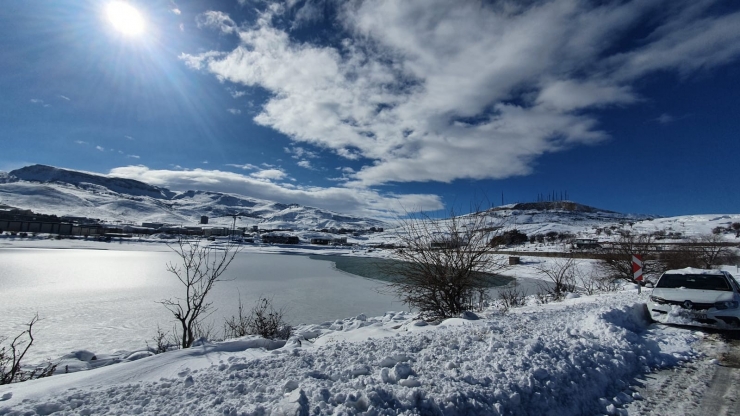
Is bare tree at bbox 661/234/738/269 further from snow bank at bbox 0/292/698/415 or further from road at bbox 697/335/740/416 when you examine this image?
snow bank at bbox 0/292/698/415

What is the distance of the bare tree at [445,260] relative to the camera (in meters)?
10.8

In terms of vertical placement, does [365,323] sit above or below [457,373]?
below

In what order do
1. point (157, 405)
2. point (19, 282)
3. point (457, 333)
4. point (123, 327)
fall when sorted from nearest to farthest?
point (157, 405)
point (457, 333)
point (123, 327)
point (19, 282)

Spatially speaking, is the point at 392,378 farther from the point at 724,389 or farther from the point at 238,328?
the point at 238,328

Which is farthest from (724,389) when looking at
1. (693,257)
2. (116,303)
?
(693,257)

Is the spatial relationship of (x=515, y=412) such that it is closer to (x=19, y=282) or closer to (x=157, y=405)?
(x=157, y=405)

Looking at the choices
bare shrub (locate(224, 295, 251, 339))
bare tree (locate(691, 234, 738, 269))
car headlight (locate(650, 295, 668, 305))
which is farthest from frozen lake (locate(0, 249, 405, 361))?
bare tree (locate(691, 234, 738, 269))

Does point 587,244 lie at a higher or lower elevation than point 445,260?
higher

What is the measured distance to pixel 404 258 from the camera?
448 inches

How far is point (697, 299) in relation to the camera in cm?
843

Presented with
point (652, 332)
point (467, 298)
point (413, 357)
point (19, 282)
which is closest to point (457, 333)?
point (413, 357)

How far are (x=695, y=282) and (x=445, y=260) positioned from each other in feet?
21.7

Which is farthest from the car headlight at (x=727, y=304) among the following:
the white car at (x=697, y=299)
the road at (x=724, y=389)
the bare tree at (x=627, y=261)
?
the bare tree at (x=627, y=261)

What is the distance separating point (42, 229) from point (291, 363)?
437 feet
